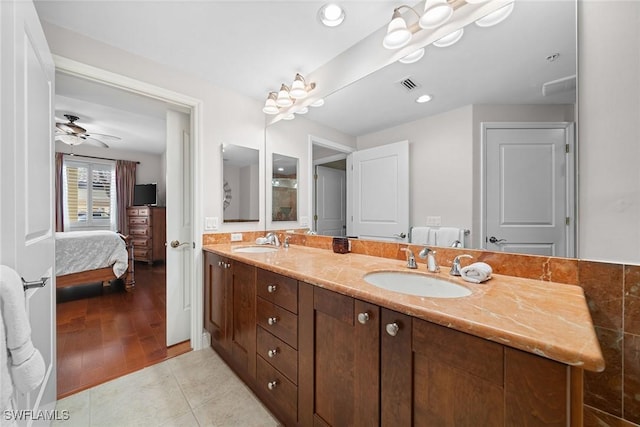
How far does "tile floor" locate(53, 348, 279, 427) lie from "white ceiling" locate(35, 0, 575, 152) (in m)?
1.86

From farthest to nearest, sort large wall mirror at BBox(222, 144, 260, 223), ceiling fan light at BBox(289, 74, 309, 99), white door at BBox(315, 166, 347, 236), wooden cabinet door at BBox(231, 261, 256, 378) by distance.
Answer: large wall mirror at BBox(222, 144, 260, 223) → ceiling fan light at BBox(289, 74, 309, 99) → white door at BBox(315, 166, 347, 236) → wooden cabinet door at BBox(231, 261, 256, 378)

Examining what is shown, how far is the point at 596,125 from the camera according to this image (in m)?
0.87

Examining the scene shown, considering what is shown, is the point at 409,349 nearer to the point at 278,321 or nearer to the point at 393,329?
the point at 393,329

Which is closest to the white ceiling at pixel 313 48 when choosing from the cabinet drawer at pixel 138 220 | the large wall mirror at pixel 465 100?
the large wall mirror at pixel 465 100

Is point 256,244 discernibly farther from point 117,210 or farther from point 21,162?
point 117,210

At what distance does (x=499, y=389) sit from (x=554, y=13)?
1.39 meters

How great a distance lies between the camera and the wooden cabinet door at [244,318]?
1452mm

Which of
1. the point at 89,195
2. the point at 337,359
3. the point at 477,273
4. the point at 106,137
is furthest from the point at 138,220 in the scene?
the point at 477,273

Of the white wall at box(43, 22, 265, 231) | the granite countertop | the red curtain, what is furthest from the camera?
the red curtain

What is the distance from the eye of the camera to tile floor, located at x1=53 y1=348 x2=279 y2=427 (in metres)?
1.33

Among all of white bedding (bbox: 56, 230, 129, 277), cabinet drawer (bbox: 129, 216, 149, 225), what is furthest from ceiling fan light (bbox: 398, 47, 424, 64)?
cabinet drawer (bbox: 129, 216, 149, 225)

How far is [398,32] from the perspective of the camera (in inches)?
52.1

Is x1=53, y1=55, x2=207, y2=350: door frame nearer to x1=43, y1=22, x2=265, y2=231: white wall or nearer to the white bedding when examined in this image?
x1=43, y1=22, x2=265, y2=231: white wall

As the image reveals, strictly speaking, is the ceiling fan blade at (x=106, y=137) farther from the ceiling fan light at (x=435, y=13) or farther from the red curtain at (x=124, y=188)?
the ceiling fan light at (x=435, y=13)
